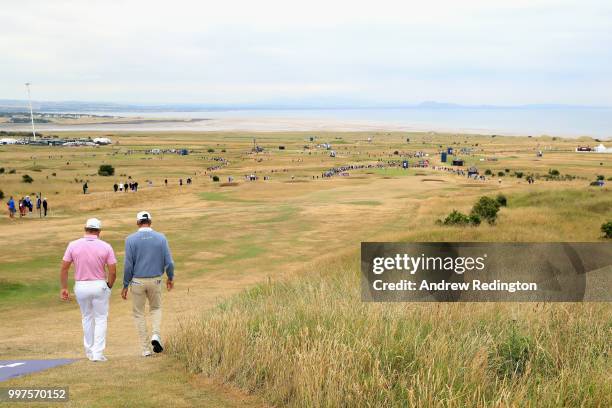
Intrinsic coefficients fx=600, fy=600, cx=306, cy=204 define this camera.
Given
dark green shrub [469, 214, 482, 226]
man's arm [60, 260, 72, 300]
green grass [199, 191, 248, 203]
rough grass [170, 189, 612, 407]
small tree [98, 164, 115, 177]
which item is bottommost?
green grass [199, 191, 248, 203]

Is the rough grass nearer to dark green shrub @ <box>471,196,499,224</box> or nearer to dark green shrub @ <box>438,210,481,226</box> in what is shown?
dark green shrub @ <box>438,210,481,226</box>

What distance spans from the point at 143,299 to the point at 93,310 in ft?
2.74

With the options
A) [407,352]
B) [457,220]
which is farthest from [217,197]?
[407,352]

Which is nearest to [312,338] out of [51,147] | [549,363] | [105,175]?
[549,363]

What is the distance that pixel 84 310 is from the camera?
904 centimetres

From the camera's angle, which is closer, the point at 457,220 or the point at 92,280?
the point at 92,280

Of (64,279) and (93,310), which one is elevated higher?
(64,279)

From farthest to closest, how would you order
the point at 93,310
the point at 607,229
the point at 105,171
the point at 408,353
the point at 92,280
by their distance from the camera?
1. the point at 105,171
2. the point at 607,229
3. the point at 93,310
4. the point at 92,280
5. the point at 408,353

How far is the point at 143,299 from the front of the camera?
31.6 feet

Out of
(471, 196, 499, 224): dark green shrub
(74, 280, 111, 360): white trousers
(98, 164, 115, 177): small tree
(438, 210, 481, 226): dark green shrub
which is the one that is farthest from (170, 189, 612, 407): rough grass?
(98, 164, 115, 177): small tree

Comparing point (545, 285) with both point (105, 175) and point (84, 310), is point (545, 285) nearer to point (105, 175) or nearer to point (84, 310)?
point (84, 310)

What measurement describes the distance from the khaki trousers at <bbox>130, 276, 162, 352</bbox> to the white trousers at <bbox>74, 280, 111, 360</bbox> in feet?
1.71

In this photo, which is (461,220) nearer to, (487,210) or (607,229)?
(487,210)

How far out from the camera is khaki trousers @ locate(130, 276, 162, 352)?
942 cm
